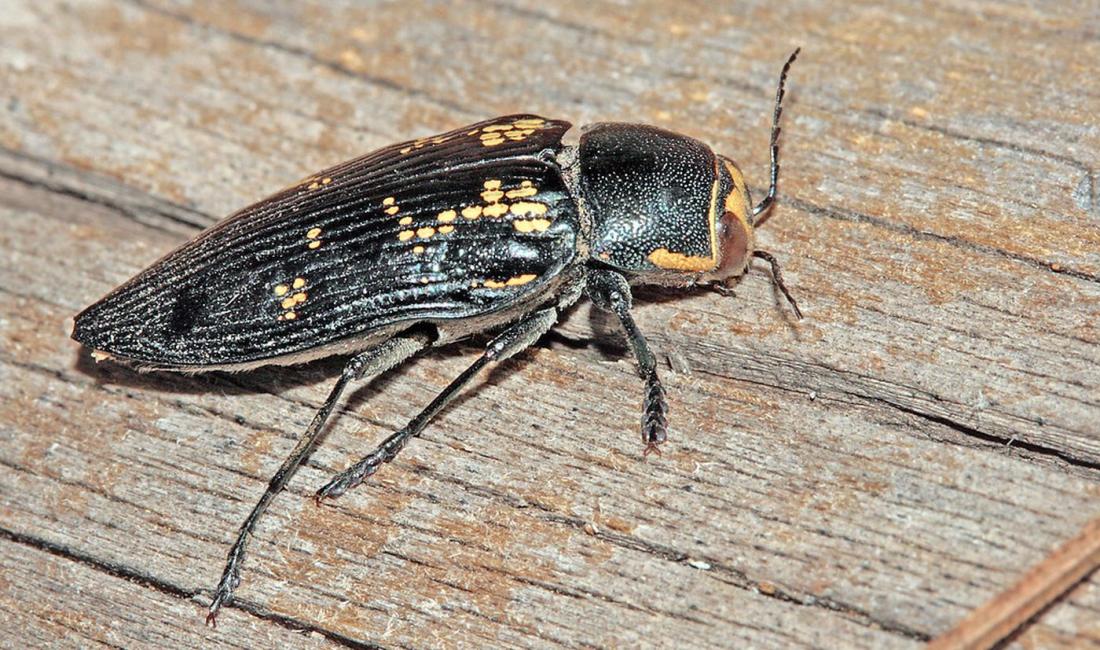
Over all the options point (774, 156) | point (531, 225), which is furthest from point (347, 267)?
point (774, 156)

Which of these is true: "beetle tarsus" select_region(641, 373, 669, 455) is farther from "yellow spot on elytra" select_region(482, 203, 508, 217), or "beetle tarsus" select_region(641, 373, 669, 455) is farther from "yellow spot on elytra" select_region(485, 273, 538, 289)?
"yellow spot on elytra" select_region(482, 203, 508, 217)

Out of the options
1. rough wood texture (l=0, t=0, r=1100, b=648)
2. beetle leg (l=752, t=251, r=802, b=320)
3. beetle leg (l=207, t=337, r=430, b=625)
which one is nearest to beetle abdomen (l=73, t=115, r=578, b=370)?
beetle leg (l=207, t=337, r=430, b=625)

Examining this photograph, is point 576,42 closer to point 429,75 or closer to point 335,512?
point 429,75

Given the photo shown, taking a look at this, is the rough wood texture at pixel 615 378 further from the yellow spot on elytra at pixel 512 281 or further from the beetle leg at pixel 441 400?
the yellow spot on elytra at pixel 512 281

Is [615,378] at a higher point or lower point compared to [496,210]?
lower

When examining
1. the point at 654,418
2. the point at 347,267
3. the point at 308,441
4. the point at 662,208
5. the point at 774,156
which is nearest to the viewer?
the point at 654,418

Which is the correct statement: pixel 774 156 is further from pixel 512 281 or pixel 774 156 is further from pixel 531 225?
pixel 512 281

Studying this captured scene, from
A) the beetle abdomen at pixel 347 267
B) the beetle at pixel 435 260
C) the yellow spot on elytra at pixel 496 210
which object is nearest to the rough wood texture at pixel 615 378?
the beetle at pixel 435 260

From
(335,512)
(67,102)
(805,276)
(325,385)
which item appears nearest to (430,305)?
(325,385)
